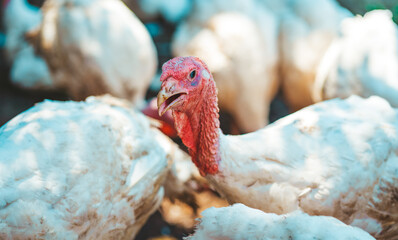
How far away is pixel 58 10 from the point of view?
Answer: 11.3ft

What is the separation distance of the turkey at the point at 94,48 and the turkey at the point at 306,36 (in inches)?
57.7

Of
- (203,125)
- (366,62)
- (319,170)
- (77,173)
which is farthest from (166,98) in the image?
(366,62)

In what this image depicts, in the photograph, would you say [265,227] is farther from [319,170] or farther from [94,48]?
[94,48]

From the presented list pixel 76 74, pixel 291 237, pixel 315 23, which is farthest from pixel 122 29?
pixel 291 237

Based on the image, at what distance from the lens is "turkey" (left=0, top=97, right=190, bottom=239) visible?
167 cm

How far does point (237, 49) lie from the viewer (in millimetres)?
3656

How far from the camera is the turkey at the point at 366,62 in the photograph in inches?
107

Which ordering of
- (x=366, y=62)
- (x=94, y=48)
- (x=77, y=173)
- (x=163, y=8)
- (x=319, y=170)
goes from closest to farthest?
(x=77, y=173) < (x=319, y=170) < (x=366, y=62) < (x=94, y=48) < (x=163, y=8)

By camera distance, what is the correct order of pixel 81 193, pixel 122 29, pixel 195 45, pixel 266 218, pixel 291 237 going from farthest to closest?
pixel 195 45, pixel 122 29, pixel 81 193, pixel 266 218, pixel 291 237

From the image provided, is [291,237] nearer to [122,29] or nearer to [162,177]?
[162,177]

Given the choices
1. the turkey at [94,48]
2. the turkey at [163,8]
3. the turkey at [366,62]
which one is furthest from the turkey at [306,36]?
the turkey at [94,48]

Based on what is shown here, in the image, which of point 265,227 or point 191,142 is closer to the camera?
point 265,227

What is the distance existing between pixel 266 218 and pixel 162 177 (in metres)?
1.00

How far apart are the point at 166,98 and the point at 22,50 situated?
8.83 ft
